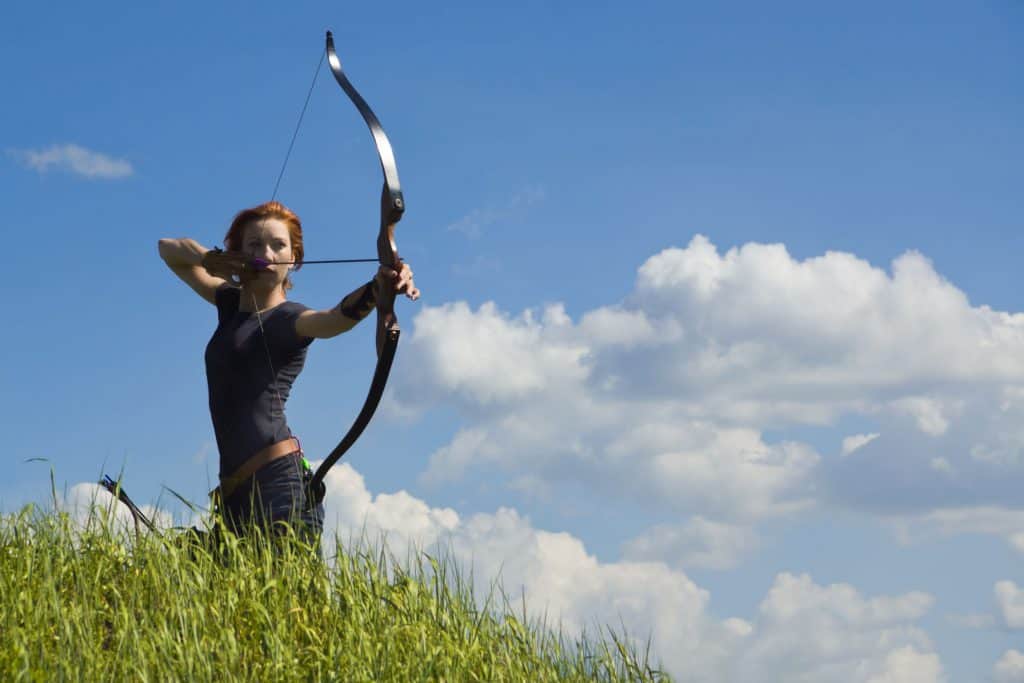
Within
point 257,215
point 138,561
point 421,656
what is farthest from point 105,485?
point 421,656

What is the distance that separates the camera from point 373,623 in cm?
527

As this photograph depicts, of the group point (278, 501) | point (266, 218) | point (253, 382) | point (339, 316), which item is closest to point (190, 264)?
point (266, 218)

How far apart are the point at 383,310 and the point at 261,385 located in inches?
29.4

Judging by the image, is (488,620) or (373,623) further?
(488,620)

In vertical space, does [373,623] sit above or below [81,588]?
below

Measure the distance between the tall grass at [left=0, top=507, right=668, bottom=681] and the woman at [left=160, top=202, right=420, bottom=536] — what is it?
0.61 feet

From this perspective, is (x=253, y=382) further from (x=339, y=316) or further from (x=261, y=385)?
(x=339, y=316)

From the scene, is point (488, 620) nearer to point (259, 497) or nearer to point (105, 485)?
point (259, 497)

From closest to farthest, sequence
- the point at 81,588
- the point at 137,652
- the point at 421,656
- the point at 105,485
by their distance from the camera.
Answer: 1. the point at 137,652
2. the point at 421,656
3. the point at 81,588
4. the point at 105,485

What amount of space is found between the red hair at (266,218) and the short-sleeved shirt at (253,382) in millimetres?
482

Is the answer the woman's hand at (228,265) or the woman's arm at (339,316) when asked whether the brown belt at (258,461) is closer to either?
the woman's arm at (339,316)

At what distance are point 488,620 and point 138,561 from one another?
5.27ft

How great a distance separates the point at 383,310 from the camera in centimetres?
497

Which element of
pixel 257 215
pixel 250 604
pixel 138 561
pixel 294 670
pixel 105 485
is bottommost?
pixel 294 670
